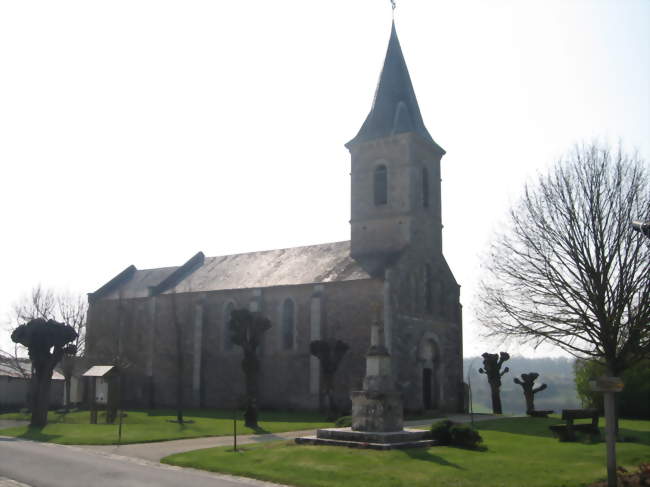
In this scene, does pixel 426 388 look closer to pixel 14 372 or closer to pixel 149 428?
pixel 149 428

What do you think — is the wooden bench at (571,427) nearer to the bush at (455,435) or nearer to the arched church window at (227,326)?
the bush at (455,435)

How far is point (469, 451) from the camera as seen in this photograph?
1636 cm

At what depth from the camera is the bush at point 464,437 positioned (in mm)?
17141

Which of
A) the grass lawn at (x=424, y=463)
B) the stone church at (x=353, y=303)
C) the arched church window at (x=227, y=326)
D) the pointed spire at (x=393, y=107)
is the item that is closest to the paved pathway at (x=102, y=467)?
the grass lawn at (x=424, y=463)

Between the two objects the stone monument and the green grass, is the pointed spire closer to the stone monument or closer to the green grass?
the green grass

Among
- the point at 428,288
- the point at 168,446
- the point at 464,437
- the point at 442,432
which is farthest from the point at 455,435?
the point at 428,288

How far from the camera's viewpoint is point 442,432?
1770cm

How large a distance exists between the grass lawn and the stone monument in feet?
2.16

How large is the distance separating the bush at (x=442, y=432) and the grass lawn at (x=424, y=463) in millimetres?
930

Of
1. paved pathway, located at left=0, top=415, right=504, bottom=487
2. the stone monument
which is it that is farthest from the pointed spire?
paved pathway, located at left=0, top=415, right=504, bottom=487

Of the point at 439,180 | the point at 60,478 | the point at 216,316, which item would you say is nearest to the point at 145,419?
the point at 216,316

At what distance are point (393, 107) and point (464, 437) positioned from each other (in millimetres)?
23415

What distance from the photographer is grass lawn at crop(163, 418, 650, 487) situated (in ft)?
40.6

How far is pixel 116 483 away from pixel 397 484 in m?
5.43
